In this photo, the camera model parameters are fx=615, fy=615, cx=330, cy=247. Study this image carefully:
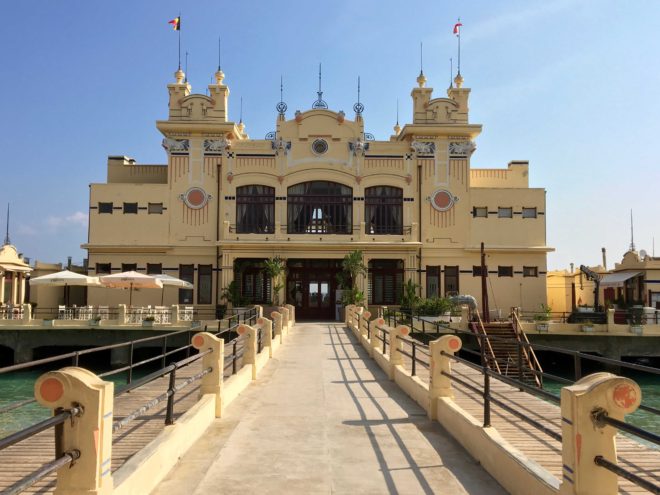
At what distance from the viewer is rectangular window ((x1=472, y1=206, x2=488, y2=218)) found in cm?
3428

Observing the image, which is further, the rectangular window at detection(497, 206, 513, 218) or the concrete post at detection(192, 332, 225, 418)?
the rectangular window at detection(497, 206, 513, 218)

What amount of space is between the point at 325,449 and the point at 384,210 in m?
27.3

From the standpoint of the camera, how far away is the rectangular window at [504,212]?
34.3 m

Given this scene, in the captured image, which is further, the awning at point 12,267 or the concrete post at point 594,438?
the awning at point 12,267

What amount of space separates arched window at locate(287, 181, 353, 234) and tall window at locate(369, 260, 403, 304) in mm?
2716

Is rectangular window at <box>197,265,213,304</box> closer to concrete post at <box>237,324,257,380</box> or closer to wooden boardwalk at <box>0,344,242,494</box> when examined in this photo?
concrete post at <box>237,324,257,380</box>

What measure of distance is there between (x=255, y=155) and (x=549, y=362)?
18522 mm

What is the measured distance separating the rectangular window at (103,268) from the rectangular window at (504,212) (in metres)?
21.7

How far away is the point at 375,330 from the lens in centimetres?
1748

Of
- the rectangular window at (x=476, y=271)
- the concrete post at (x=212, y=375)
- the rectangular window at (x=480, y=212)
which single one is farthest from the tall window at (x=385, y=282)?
the concrete post at (x=212, y=375)

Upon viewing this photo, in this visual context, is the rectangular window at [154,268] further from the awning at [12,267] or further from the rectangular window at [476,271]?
the rectangular window at [476,271]

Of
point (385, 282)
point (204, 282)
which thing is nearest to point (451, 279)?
point (385, 282)

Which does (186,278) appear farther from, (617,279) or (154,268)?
(617,279)

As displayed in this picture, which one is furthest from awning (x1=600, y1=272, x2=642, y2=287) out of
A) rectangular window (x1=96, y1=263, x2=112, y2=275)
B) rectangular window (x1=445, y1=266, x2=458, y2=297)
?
rectangular window (x1=96, y1=263, x2=112, y2=275)
